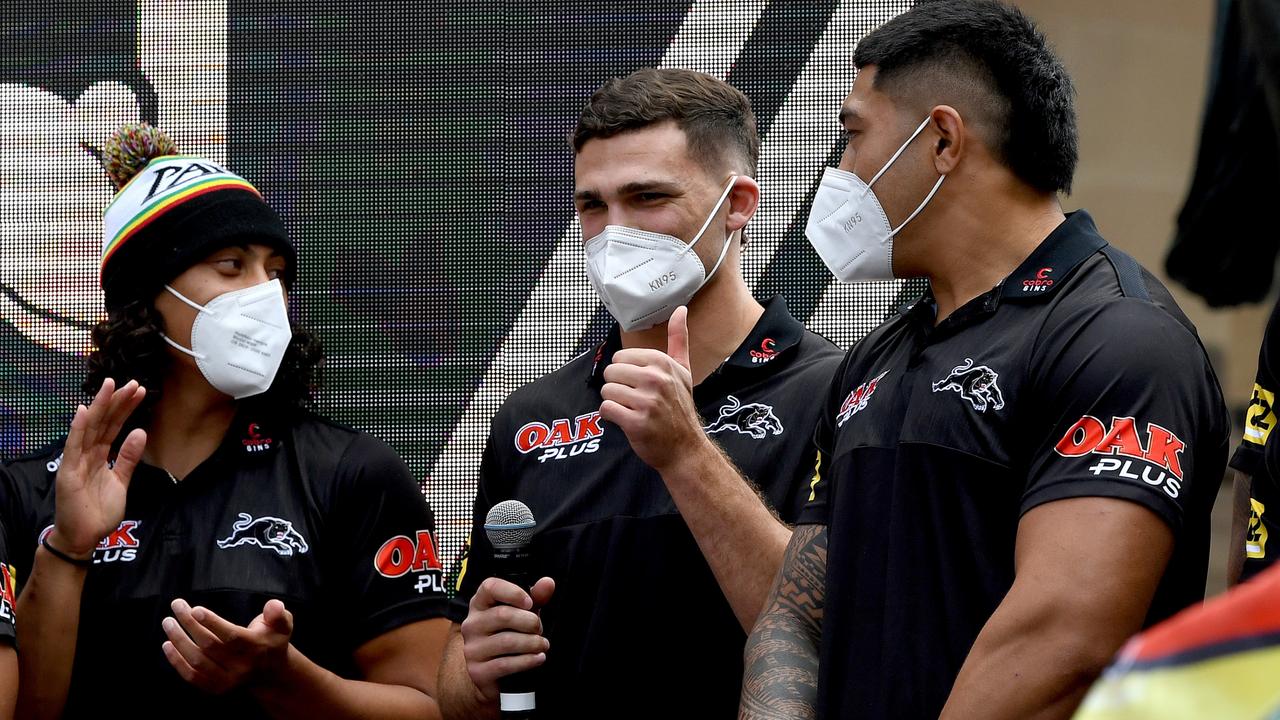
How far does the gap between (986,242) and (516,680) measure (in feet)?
3.57

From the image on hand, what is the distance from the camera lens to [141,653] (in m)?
2.93

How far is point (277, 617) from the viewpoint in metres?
2.64

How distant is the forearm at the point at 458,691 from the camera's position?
9.15ft

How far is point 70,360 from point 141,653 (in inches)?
42.2

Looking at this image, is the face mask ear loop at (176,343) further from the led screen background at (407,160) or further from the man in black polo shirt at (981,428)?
the man in black polo shirt at (981,428)

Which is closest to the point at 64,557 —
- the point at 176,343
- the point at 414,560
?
the point at 176,343

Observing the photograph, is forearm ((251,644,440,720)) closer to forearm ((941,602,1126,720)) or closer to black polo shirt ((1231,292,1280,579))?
forearm ((941,602,1126,720))

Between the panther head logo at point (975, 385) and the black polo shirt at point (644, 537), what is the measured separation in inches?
22.6

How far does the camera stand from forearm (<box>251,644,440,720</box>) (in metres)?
2.81

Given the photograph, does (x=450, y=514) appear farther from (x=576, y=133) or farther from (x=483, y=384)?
→ (x=576, y=133)

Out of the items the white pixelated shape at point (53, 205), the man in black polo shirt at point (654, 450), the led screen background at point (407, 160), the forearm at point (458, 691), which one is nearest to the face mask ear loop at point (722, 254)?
the man in black polo shirt at point (654, 450)

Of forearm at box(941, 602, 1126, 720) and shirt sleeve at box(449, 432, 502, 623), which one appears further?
shirt sleeve at box(449, 432, 502, 623)

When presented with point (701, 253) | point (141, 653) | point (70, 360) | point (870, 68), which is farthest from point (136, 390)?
point (870, 68)

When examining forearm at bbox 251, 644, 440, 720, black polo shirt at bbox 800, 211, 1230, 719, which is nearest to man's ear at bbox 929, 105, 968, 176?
black polo shirt at bbox 800, 211, 1230, 719
